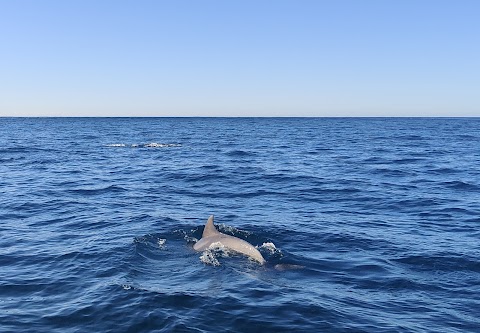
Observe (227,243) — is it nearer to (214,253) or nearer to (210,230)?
(214,253)

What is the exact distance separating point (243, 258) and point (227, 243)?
3.08 ft

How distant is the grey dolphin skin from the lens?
15.0 metres

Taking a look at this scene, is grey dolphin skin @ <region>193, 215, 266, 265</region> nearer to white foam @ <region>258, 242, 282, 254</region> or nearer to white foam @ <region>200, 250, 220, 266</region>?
white foam @ <region>200, 250, 220, 266</region>

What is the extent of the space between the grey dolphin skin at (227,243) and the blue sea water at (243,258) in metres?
0.32

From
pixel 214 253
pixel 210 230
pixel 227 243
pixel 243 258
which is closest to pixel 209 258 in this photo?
pixel 214 253

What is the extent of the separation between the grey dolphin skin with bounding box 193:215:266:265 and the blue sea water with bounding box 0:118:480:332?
32cm

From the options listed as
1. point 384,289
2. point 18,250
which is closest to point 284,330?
point 384,289

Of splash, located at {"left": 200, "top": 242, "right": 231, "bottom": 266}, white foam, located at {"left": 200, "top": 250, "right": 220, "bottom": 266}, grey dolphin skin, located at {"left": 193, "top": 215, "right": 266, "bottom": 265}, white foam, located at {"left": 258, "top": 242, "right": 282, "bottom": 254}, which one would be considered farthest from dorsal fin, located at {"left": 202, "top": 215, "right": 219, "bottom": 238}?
white foam, located at {"left": 258, "top": 242, "right": 282, "bottom": 254}

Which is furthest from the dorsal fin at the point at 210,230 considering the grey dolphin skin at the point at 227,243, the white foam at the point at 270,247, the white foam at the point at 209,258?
the white foam at the point at 270,247

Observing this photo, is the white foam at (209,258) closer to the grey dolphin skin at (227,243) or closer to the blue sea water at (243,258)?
the blue sea water at (243,258)

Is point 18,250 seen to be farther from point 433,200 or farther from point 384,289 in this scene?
point 433,200

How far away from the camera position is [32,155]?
51094mm

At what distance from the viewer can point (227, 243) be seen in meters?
15.7

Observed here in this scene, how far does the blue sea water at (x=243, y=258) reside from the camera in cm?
1087
